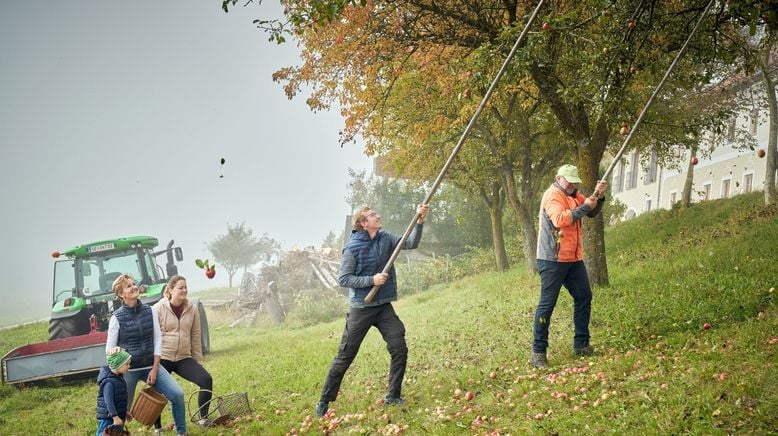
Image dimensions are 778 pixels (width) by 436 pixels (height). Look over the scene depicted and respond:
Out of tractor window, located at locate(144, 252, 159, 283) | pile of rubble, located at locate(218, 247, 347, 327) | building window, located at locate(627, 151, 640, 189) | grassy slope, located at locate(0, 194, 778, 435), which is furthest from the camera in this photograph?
building window, located at locate(627, 151, 640, 189)

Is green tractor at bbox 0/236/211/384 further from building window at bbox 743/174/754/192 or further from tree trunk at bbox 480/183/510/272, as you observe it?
building window at bbox 743/174/754/192

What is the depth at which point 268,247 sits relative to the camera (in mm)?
54938

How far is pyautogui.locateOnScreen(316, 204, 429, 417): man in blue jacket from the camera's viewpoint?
6602 millimetres

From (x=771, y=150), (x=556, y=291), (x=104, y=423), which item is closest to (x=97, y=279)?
(x=104, y=423)

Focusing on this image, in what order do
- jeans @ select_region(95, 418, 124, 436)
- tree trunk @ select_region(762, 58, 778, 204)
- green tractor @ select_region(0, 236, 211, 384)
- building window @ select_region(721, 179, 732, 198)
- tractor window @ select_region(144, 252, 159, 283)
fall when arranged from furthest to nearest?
building window @ select_region(721, 179, 732, 198) → tree trunk @ select_region(762, 58, 778, 204) → tractor window @ select_region(144, 252, 159, 283) → green tractor @ select_region(0, 236, 211, 384) → jeans @ select_region(95, 418, 124, 436)

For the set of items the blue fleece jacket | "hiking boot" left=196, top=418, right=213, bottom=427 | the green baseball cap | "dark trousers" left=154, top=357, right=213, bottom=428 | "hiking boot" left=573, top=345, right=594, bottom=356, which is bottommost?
"hiking boot" left=196, top=418, right=213, bottom=427

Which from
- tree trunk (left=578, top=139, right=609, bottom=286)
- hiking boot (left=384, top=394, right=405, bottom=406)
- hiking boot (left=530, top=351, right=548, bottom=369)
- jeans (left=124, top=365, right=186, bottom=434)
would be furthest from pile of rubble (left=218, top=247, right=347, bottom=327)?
hiking boot (left=530, top=351, right=548, bottom=369)

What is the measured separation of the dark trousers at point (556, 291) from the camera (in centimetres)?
693

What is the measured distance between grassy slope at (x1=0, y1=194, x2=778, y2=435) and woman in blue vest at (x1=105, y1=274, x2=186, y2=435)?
86 centimetres

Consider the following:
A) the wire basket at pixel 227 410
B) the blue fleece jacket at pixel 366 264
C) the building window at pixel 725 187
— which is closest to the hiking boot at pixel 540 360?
the blue fleece jacket at pixel 366 264

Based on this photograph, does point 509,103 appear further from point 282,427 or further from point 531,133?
point 282,427

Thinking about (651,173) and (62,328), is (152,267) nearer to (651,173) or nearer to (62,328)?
(62,328)

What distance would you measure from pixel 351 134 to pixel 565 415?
9.47m

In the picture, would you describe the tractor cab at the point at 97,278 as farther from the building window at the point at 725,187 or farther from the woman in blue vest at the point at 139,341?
the building window at the point at 725,187
